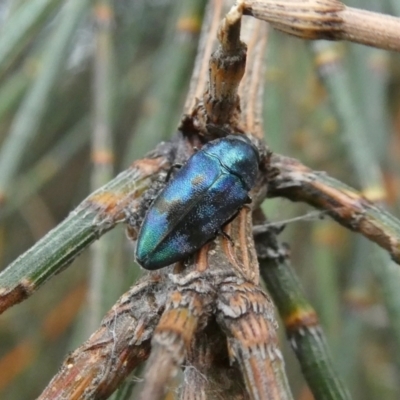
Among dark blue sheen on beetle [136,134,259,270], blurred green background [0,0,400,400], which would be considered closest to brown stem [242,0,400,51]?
dark blue sheen on beetle [136,134,259,270]

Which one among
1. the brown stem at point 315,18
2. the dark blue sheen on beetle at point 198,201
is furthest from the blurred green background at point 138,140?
the brown stem at point 315,18

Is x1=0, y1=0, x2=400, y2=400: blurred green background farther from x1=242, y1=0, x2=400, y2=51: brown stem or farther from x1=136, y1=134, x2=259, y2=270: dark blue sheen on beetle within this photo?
x1=242, y1=0, x2=400, y2=51: brown stem

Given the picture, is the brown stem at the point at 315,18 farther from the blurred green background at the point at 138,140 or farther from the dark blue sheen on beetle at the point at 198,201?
the blurred green background at the point at 138,140

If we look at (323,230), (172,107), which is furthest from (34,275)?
(323,230)

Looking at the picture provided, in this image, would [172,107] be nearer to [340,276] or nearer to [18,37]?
[18,37]

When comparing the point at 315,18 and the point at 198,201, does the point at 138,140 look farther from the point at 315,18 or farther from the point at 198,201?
the point at 315,18

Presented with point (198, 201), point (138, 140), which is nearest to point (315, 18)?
point (198, 201)
